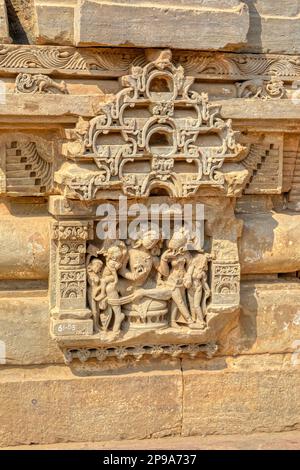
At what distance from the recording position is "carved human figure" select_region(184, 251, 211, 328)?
506 cm

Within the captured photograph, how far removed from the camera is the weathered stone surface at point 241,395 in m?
5.30

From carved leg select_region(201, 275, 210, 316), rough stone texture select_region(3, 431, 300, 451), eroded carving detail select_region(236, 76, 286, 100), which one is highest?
eroded carving detail select_region(236, 76, 286, 100)

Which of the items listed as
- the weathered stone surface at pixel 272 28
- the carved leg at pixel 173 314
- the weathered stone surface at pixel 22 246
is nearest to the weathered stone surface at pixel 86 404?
the carved leg at pixel 173 314

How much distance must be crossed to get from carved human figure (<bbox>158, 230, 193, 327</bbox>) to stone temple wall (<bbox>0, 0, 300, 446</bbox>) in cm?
1

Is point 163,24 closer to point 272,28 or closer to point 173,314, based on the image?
point 272,28

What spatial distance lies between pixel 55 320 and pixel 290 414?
6.70ft

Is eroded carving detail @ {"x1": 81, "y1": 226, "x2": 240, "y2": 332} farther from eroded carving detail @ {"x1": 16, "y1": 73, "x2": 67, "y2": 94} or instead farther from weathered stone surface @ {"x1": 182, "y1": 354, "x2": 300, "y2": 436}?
eroded carving detail @ {"x1": 16, "y1": 73, "x2": 67, "y2": 94}

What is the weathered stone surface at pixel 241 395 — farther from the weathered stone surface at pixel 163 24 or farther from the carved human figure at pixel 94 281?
the weathered stone surface at pixel 163 24

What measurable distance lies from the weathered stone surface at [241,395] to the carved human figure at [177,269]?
509mm

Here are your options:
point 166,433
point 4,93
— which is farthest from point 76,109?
point 166,433

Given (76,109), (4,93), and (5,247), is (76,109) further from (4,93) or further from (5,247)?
(5,247)

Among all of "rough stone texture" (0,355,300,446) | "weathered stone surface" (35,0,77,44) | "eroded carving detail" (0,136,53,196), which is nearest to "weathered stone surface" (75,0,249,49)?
"weathered stone surface" (35,0,77,44)

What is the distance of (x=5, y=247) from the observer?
4938mm

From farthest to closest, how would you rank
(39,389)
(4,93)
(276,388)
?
(276,388) < (39,389) < (4,93)
